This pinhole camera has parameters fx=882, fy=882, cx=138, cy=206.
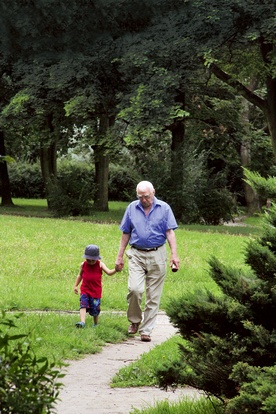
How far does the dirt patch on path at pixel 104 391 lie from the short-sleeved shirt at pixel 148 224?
4.90ft

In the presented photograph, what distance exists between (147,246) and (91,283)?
3.04 feet

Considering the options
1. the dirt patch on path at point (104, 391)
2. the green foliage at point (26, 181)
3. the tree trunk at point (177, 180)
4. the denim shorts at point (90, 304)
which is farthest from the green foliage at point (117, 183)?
the dirt patch on path at point (104, 391)

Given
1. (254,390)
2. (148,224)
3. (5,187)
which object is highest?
(148,224)

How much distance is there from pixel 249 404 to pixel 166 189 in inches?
1125

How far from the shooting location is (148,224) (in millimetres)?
→ 11688

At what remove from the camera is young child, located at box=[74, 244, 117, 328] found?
38.5ft

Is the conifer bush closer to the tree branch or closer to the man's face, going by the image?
the man's face

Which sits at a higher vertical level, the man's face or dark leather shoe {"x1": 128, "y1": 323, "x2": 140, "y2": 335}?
the man's face

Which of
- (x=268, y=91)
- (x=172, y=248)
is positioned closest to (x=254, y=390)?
(x=172, y=248)

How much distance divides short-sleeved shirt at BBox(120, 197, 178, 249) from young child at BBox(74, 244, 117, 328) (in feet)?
1.70

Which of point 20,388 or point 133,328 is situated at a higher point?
point 20,388

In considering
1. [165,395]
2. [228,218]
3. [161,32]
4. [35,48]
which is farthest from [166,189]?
[165,395]

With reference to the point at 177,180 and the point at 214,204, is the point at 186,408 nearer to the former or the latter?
the point at 177,180

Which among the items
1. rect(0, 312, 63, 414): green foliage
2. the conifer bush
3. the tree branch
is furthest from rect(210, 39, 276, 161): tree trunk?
rect(0, 312, 63, 414): green foliage
